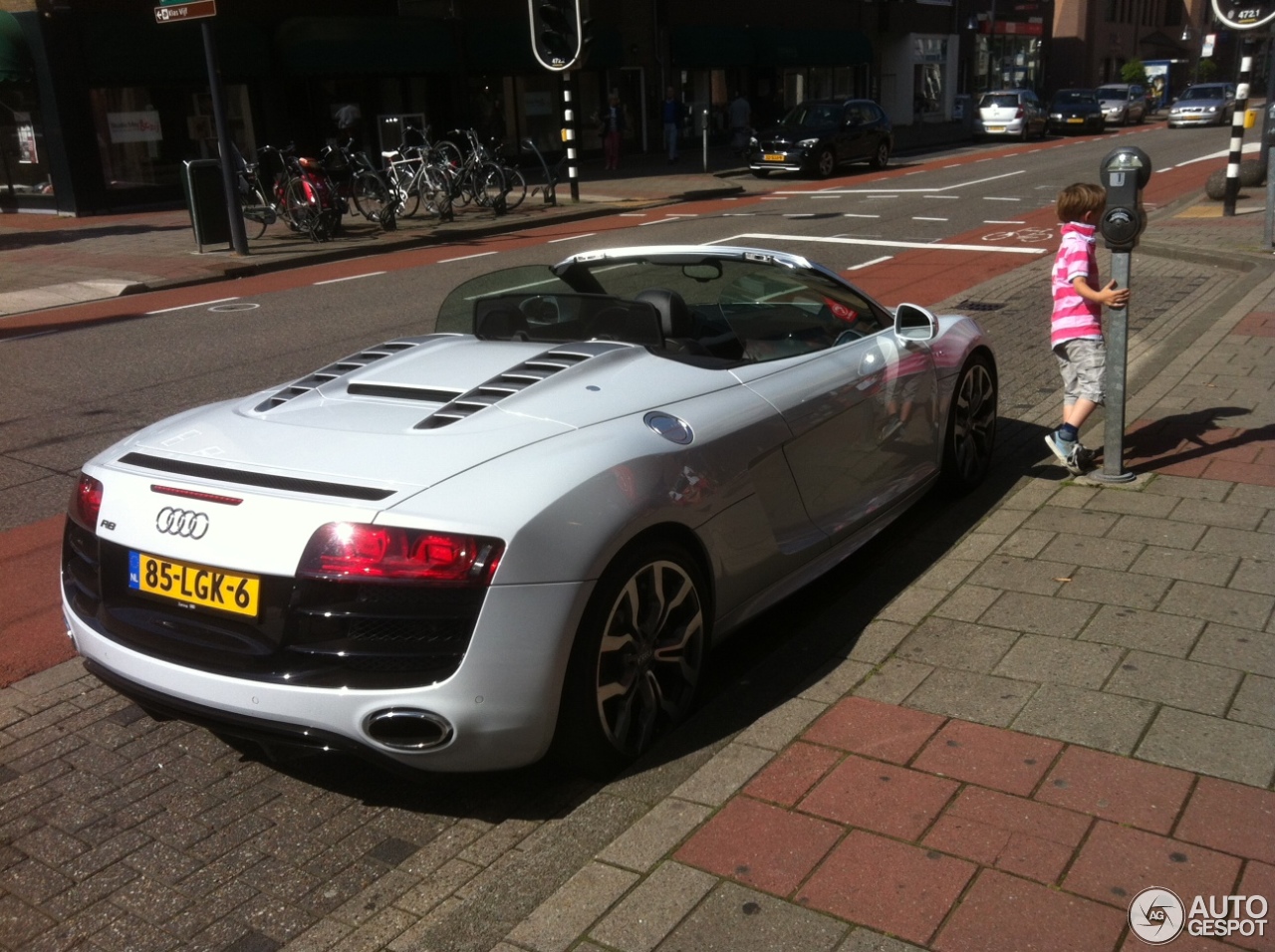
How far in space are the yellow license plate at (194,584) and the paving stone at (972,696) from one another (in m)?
1.90

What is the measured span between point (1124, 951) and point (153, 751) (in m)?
2.79

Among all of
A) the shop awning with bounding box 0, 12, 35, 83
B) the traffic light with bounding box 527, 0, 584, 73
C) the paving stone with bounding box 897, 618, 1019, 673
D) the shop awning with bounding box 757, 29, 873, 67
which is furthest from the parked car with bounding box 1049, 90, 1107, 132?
the paving stone with bounding box 897, 618, 1019, 673

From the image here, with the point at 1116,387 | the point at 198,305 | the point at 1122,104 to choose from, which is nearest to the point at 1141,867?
the point at 1116,387

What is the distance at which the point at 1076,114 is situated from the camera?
4388cm

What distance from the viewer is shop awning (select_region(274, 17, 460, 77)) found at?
981 inches

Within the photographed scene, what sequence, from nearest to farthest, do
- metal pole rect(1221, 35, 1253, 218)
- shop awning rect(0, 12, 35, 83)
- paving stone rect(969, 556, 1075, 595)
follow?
paving stone rect(969, 556, 1075, 595), metal pole rect(1221, 35, 1253, 218), shop awning rect(0, 12, 35, 83)

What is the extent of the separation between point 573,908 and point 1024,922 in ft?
3.22

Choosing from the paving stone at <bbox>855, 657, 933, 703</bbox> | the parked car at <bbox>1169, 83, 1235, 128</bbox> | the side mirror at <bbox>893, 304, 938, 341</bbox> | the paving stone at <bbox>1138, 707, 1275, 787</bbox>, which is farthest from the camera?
the parked car at <bbox>1169, 83, 1235, 128</bbox>

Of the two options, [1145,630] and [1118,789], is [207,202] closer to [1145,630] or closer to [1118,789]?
[1145,630]

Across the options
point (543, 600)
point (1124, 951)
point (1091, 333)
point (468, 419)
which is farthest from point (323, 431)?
point (1091, 333)

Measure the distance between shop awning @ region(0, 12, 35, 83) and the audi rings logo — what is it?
71.1 feet

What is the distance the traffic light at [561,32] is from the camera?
19.3m

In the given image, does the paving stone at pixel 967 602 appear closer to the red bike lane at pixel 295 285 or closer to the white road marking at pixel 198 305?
the red bike lane at pixel 295 285

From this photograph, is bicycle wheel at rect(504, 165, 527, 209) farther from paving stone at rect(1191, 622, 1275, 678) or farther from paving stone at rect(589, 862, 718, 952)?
paving stone at rect(589, 862, 718, 952)
